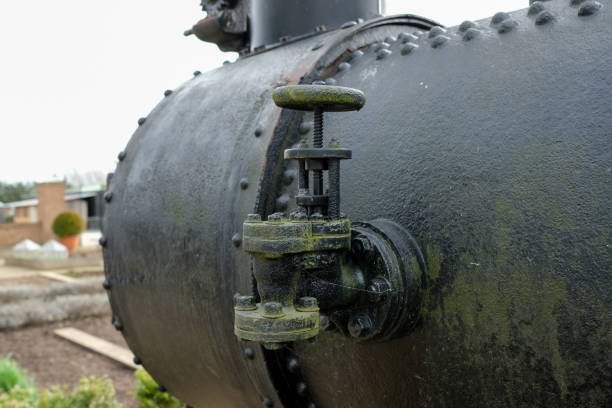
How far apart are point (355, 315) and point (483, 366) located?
0.88ft

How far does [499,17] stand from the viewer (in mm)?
1202

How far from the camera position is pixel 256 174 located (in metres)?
1.45

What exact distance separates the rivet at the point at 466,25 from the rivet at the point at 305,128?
0.42 metres

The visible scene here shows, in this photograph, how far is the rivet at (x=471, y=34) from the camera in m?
1.22

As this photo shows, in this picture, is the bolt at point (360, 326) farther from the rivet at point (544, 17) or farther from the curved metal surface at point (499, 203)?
the rivet at point (544, 17)

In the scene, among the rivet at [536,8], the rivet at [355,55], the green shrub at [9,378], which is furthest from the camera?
the green shrub at [9,378]

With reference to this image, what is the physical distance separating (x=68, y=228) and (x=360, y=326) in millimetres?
15595

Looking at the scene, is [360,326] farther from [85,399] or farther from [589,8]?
[85,399]

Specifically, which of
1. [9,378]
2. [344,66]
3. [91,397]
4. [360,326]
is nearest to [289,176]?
[344,66]

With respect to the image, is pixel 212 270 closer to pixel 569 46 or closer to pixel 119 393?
pixel 569 46

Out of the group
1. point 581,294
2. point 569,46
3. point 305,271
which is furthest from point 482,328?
point 569,46

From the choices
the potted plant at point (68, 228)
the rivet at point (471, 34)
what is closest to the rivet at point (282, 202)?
the rivet at point (471, 34)

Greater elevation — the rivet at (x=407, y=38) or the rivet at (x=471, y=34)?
the rivet at (x=407, y=38)

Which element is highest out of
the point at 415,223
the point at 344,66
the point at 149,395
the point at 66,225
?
the point at 344,66
